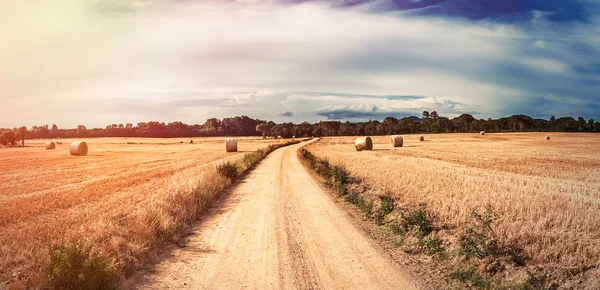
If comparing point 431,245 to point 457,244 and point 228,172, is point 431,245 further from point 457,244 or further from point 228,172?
point 228,172

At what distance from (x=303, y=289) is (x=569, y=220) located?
808cm

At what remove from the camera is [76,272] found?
7.17 m

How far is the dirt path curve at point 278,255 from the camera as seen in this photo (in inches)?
307

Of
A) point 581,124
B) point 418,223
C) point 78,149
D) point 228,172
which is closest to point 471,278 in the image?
point 418,223

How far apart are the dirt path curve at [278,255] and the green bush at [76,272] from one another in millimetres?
686

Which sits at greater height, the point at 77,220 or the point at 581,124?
the point at 581,124

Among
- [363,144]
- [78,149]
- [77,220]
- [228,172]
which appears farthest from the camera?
[363,144]

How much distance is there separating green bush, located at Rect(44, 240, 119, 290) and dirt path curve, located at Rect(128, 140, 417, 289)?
2.25 ft

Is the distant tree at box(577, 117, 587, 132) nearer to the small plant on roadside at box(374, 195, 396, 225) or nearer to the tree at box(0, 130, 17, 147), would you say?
the small plant on roadside at box(374, 195, 396, 225)

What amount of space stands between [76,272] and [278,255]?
449cm

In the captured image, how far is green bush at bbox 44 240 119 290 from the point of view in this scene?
6.94 meters

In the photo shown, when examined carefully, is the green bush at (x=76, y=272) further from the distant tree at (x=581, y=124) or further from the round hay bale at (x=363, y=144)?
the distant tree at (x=581, y=124)

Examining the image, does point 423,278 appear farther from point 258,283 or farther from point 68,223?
point 68,223

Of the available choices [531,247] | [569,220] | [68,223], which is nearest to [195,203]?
[68,223]
